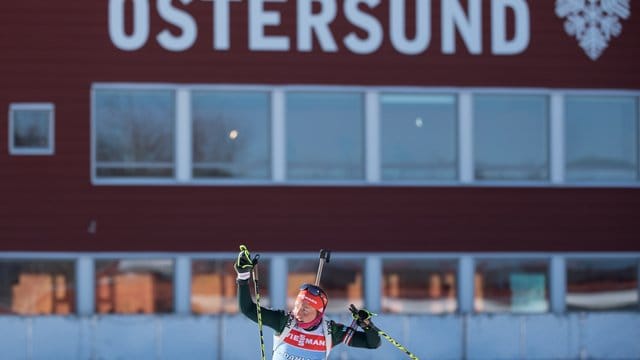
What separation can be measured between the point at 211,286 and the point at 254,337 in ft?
4.38

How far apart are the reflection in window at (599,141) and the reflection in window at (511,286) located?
180 cm

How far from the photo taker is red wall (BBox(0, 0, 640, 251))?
20.0 m

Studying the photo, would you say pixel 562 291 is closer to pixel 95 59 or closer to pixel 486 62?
pixel 486 62

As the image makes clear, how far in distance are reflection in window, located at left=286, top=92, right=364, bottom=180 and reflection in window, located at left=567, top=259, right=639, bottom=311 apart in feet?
14.0

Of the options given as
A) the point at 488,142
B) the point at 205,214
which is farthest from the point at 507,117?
the point at 205,214

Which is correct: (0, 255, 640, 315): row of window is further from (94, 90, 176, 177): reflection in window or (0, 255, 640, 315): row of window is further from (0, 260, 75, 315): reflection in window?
(94, 90, 176, 177): reflection in window

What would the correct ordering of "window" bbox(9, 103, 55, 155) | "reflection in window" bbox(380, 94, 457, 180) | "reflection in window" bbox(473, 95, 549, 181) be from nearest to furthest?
1. "window" bbox(9, 103, 55, 155)
2. "reflection in window" bbox(380, 94, 457, 180)
3. "reflection in window" bbox(473, 95, 549, 181)

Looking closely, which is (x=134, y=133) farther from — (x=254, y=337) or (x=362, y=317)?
(x=362, y=317)

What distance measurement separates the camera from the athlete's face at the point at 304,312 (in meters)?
10.9

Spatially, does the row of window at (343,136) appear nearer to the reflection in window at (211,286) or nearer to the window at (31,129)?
the window at (31,129)

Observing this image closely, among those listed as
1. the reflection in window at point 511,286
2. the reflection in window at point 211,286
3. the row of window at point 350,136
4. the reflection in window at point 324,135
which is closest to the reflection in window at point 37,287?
the row of window at point 350,136

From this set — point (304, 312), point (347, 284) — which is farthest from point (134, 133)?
point (304, 312)

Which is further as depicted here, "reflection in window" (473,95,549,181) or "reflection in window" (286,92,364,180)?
"reflection in window" (473,95,549,181)

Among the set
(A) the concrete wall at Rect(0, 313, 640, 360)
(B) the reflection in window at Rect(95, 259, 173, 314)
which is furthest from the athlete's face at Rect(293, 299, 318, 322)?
(B) the reflection in window at Rect(95, 259, 173, 314)
